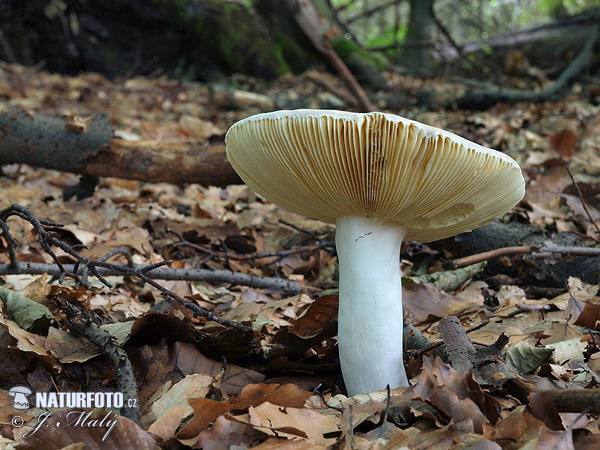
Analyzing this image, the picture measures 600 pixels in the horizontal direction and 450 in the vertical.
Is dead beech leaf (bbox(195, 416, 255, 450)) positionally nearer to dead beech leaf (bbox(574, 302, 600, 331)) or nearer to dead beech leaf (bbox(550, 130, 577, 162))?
dead beech leaf (bbox(574, 302, 600, 331))

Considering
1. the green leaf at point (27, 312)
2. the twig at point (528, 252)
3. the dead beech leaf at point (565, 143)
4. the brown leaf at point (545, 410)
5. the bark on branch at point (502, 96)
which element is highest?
the bark on branch at point (502, 96)

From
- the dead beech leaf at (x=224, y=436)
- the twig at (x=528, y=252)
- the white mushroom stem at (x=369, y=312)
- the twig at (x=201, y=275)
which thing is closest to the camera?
the dead beech leaf at (x=224, y=436)

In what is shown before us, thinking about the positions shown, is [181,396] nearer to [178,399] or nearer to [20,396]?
[178,399]

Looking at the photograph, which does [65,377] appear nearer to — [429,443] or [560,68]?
[429,443]

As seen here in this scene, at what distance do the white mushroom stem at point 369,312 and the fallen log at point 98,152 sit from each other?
6.25 ft

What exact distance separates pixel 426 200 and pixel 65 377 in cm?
148

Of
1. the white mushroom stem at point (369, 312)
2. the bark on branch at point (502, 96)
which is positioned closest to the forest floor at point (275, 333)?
the white mushroom stem at point (369, 312)

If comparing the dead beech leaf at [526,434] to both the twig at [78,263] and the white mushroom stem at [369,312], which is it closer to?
the white mushroom stem at [369,312]

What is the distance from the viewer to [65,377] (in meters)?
1.91

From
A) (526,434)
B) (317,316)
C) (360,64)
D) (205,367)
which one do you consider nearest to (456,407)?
(526,434)

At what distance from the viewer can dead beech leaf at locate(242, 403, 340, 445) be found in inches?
60.8

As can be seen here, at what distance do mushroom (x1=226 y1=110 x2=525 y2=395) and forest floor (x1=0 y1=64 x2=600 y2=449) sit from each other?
0.75ft

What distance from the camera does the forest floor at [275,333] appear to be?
1.56 m

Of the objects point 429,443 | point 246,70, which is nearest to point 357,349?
point 429,443
